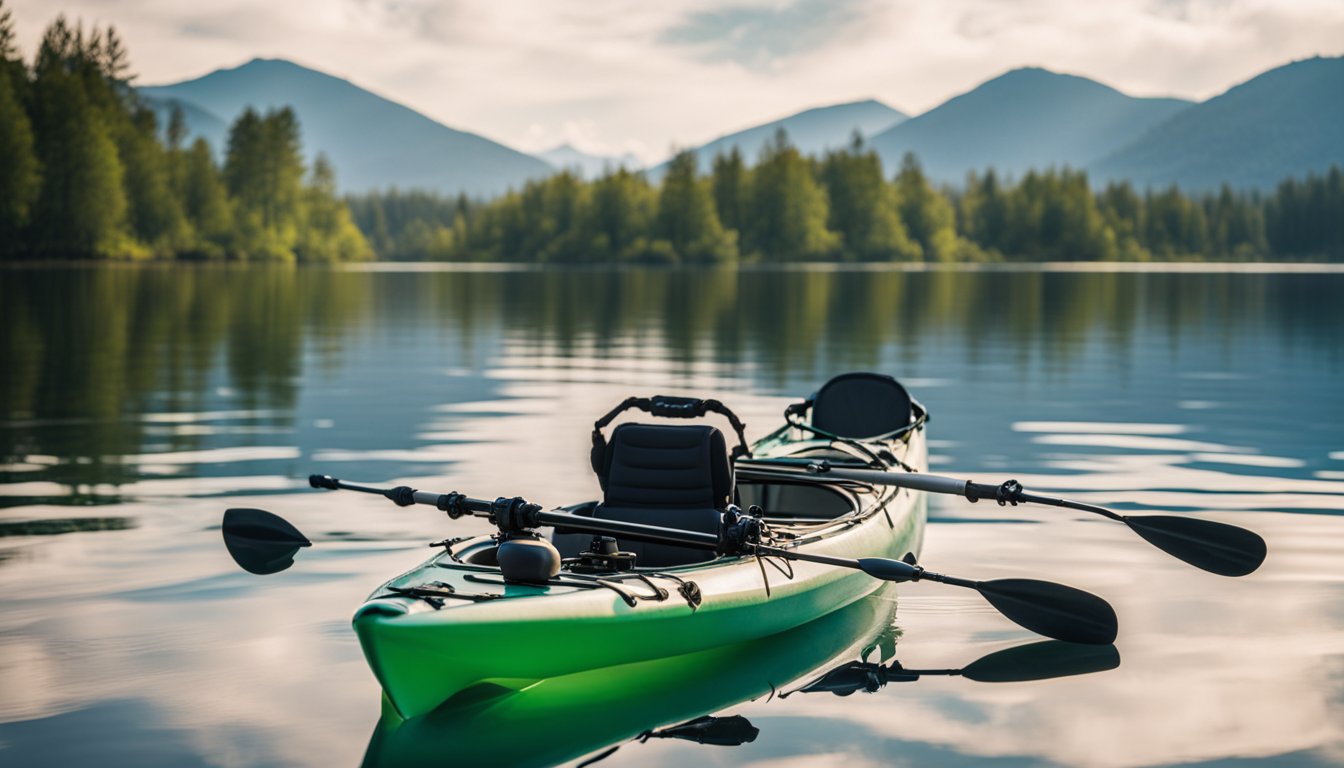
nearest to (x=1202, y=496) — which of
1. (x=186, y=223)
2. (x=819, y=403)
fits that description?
(x=819, y=403)

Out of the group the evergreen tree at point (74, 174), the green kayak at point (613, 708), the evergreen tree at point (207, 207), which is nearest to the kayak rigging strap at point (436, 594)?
the green kayak at point (613, 708)

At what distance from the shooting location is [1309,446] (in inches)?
984

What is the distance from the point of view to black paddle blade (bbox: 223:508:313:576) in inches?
532

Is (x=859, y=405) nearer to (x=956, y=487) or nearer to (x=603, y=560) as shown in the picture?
(x=956, y=487)

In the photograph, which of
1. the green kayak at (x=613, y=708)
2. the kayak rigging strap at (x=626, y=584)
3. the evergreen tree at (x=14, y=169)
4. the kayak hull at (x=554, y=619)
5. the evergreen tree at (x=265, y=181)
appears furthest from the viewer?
the evergreen tree at (x=265, y=181)

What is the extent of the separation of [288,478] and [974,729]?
13.0 m

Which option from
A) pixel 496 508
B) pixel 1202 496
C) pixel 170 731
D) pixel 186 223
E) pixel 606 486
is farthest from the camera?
pixel 186 223

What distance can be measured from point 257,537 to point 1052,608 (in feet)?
24.0

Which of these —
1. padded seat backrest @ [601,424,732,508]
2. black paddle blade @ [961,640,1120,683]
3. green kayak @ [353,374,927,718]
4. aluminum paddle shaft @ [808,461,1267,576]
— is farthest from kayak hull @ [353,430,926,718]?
black paddle blade @ [961,640,1120,683]

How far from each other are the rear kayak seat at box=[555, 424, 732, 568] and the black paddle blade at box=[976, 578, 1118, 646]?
2.49 m

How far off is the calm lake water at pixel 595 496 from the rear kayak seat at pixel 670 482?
1.28m

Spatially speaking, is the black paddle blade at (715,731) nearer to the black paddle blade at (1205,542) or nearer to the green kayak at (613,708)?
the green kayak at (613,708)

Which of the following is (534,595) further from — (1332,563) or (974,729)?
(1332,563)

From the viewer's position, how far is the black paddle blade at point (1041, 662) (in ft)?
40.4
